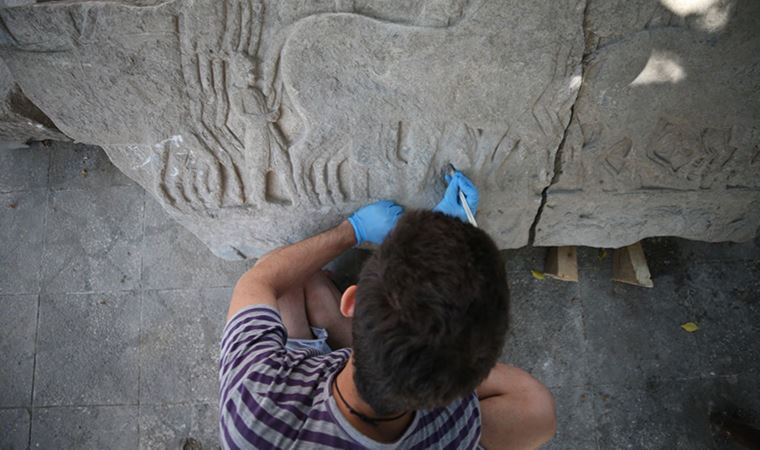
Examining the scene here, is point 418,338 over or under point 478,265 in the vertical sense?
under

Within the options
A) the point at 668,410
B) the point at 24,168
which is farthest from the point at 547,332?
the point at 24,168

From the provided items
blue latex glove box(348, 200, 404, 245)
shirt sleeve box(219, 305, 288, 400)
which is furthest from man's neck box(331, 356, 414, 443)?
blue latex glove box(348, 200, 404, 245)

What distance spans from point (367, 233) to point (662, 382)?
1675mm

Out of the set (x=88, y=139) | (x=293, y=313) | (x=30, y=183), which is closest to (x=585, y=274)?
(x=293, y=313)

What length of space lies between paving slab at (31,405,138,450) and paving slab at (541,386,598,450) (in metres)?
2.14

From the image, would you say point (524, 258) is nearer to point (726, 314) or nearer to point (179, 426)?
point (726, 314)

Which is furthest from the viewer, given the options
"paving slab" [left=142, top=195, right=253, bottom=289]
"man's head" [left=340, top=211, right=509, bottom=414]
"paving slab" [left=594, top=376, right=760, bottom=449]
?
"paving slab" [left=142, top=195, right=253, bottom=289]

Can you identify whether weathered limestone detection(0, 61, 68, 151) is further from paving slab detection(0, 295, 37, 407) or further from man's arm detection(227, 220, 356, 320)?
man's arm detection(227, 220, 356, 320)

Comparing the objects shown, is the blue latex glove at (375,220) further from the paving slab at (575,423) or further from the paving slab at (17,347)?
the paving slab at (17,347)

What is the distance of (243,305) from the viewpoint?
5.62ft

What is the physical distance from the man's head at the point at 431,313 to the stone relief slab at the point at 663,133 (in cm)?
103

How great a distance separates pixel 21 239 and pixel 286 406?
7.60 feet

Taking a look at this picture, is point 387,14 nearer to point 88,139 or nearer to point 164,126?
point 164,126

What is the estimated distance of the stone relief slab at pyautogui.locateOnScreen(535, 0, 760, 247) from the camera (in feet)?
5.57
